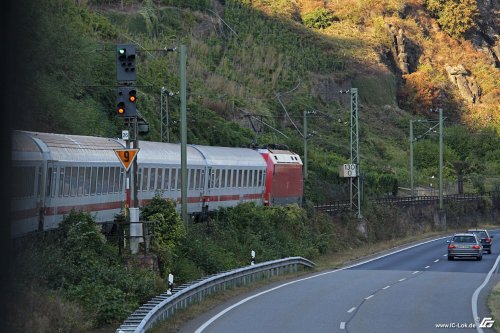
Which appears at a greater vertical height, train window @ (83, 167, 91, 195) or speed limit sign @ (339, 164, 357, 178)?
speed limit sign @ (339, 164, 357, 178)

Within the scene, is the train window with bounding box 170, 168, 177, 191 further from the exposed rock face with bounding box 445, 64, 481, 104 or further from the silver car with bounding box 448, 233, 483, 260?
the exposed rock face with bounding box 445, 64, 481, 104

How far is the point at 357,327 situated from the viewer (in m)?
18.3

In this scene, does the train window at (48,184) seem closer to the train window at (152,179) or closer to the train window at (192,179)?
the train window at (152,179)

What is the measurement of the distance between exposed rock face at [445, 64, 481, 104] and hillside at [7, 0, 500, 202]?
0.20 metres

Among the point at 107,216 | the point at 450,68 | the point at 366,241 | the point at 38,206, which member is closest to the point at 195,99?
the point at 366,241

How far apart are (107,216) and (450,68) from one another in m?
108

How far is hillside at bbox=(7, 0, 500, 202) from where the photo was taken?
5375 cm

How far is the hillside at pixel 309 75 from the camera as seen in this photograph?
2116 inches

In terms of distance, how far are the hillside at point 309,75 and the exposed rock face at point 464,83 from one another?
20cm

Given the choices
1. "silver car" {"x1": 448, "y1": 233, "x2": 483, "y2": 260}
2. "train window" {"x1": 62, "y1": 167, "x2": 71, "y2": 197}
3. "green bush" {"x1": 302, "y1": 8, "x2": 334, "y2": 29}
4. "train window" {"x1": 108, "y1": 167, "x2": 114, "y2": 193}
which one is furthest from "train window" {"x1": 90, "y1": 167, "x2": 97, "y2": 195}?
"green bush" {"x1": 302, "y1": 8, "x2": 334, "y2": 29}

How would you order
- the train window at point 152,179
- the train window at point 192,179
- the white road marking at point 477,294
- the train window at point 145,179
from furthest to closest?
the train window at point 192,179 → the train window at point 152,179 → the train window at point 145,179 → the white road marking at point 477,294

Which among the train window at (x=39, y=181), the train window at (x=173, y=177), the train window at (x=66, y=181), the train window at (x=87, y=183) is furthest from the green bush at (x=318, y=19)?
the train window at (x=39, y=181)

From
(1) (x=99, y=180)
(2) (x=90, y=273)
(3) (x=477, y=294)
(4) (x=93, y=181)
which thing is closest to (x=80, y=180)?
(4) (x=93, y=181)

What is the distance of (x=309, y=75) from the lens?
10944 centimetres
